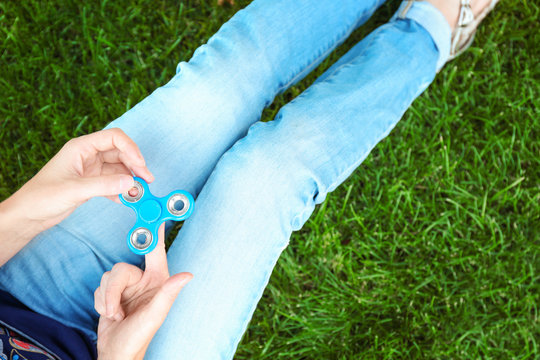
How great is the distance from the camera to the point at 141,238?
37.9 inches

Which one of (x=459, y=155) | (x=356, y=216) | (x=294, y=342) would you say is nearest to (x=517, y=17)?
(x=459, y=155)

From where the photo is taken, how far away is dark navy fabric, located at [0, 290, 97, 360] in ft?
2.92

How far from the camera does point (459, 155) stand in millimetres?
1577

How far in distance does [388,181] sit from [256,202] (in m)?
0.68

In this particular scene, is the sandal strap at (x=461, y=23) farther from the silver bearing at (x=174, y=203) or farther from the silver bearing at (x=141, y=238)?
the silver bearing at (x=141, y=238)

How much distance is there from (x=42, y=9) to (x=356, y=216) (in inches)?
52.8

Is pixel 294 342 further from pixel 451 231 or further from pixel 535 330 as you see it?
pixel 535 330

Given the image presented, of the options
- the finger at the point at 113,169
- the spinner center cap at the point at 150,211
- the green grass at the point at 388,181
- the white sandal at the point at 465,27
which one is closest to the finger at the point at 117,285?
the spinner center cap at the point at 150,211

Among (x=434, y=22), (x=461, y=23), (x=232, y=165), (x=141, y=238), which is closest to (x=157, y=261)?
(x=141, y=238)

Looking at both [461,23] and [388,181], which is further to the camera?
[388,181]

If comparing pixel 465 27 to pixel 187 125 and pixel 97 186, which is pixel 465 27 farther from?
pixel 97 186

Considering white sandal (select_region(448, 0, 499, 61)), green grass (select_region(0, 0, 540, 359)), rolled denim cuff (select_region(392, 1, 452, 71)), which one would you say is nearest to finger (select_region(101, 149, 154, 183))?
green grass (select_region(0, 0, 540, 359))

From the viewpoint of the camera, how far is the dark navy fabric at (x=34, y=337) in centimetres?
89

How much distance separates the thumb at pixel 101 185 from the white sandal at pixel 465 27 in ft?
3.61
